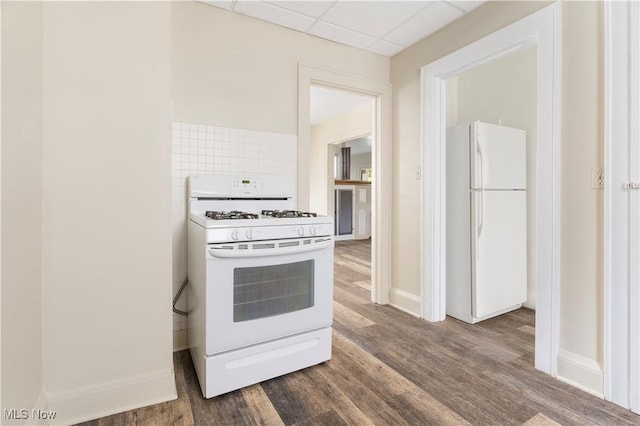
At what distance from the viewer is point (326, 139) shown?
19.9 ft

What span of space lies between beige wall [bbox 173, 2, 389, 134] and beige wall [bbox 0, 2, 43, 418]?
35.7 inches

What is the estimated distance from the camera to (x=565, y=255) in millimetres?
1781

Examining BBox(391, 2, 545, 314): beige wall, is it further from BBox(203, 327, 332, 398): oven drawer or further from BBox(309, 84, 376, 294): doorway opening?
BBox(203, 327, 332, 398): oven drawer

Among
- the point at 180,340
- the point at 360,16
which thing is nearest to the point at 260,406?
the point at 180,340

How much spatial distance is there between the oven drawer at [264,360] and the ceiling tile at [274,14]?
227 centimetres

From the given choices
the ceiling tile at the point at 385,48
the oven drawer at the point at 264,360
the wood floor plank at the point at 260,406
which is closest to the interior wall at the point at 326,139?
the ceiling tile at the point at 385,48

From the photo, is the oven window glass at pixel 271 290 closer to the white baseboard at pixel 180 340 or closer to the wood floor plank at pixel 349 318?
the white baseboard at pixel 180 340

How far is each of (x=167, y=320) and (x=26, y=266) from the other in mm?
637

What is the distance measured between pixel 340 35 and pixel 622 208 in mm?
2273

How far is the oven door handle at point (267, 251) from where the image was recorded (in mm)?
1545

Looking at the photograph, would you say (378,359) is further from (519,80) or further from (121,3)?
(519,80)

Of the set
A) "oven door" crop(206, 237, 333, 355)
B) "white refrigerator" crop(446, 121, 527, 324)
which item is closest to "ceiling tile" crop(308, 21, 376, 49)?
"white refrigerator" crop(446, 121, 527, 324)

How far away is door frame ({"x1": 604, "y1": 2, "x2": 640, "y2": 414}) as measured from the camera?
59.3 inches

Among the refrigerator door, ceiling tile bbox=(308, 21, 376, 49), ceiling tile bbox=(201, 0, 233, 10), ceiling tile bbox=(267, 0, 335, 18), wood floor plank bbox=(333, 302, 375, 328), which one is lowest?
wood floor plank bbox=(333, 302, 375, 328)
